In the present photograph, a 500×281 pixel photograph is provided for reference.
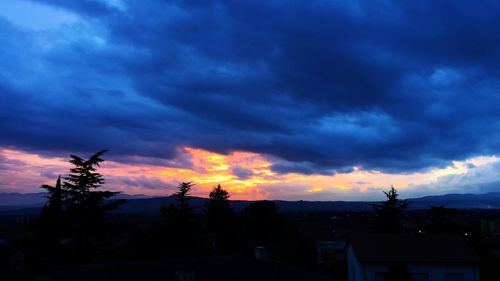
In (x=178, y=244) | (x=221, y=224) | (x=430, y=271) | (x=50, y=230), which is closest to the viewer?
(x=430, y=271)

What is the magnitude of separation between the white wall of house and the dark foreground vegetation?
2.87 m

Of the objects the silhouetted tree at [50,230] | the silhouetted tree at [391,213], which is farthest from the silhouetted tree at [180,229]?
the silhouetted tree at [391,213]

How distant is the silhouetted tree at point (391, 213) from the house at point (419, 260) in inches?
1138

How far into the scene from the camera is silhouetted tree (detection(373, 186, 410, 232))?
2650 inches

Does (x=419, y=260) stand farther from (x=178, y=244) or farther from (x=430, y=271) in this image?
(x=178, y=244)

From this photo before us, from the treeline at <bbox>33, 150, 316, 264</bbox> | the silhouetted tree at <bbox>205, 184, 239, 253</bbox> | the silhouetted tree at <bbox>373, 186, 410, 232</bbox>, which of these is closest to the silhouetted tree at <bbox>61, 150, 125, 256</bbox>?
the treeline at <bbox>33, 150, 316, 264</bbox>

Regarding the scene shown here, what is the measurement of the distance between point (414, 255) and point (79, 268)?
26.9 meters

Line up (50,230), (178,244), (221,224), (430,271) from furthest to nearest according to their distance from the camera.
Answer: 1. (221,224)
2. (178,244)
3. (50,230)
4. (430,271)

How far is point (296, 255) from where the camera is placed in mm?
59969

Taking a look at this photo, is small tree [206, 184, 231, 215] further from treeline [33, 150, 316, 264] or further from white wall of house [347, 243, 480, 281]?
white wall of house [347, 243, 480, 281]

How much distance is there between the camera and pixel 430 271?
36.5m

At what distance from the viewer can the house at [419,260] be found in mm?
36344

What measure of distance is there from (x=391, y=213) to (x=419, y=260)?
107 feet

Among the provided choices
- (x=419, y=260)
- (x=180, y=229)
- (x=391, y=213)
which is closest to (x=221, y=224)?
(x=180, y=229)
